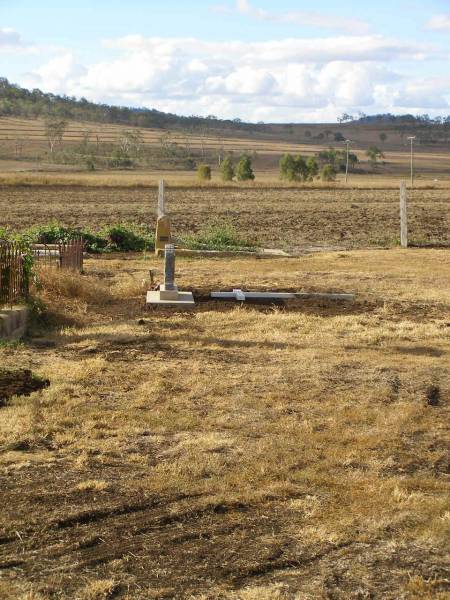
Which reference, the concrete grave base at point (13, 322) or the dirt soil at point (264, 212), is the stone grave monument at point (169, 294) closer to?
the concrete grave base at point (13, 322)

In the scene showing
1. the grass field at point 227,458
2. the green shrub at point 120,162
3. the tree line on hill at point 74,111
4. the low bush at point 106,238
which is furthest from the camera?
the tree line on hill at point 74,111

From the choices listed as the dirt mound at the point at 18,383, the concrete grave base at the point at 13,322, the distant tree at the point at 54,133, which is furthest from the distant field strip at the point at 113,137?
the dirt mound at the point at 18,383

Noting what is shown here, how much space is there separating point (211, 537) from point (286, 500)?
2.49 ft

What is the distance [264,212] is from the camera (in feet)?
119

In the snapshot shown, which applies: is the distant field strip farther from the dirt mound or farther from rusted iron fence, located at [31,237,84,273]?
the dirt mound

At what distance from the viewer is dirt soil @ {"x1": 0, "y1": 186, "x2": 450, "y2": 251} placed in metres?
27.1

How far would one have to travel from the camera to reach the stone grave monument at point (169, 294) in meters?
13.4

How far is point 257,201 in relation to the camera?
43750 mm

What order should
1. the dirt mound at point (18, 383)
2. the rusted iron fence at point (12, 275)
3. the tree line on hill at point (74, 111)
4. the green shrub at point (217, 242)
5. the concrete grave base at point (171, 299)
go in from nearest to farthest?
the dirt mound at point (18, 383) → the rusted iron fence at point (12, 275) → the concrete grave base at point (171, 299) → the green shrub at point (217, 242) → the tree line on hill at point (74, 111)

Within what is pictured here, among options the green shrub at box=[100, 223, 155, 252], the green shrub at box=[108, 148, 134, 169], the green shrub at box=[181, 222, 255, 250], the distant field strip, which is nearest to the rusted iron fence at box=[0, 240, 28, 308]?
the green shrub at box=[100, 223, 155, 252]

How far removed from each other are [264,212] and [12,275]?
25.4 m

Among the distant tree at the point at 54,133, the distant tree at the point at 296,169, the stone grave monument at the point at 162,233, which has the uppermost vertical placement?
the distant tree at the point at 54,133

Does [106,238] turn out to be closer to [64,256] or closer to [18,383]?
[64,256]

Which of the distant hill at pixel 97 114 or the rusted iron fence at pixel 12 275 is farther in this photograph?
the distant hill at pixel 97 114
